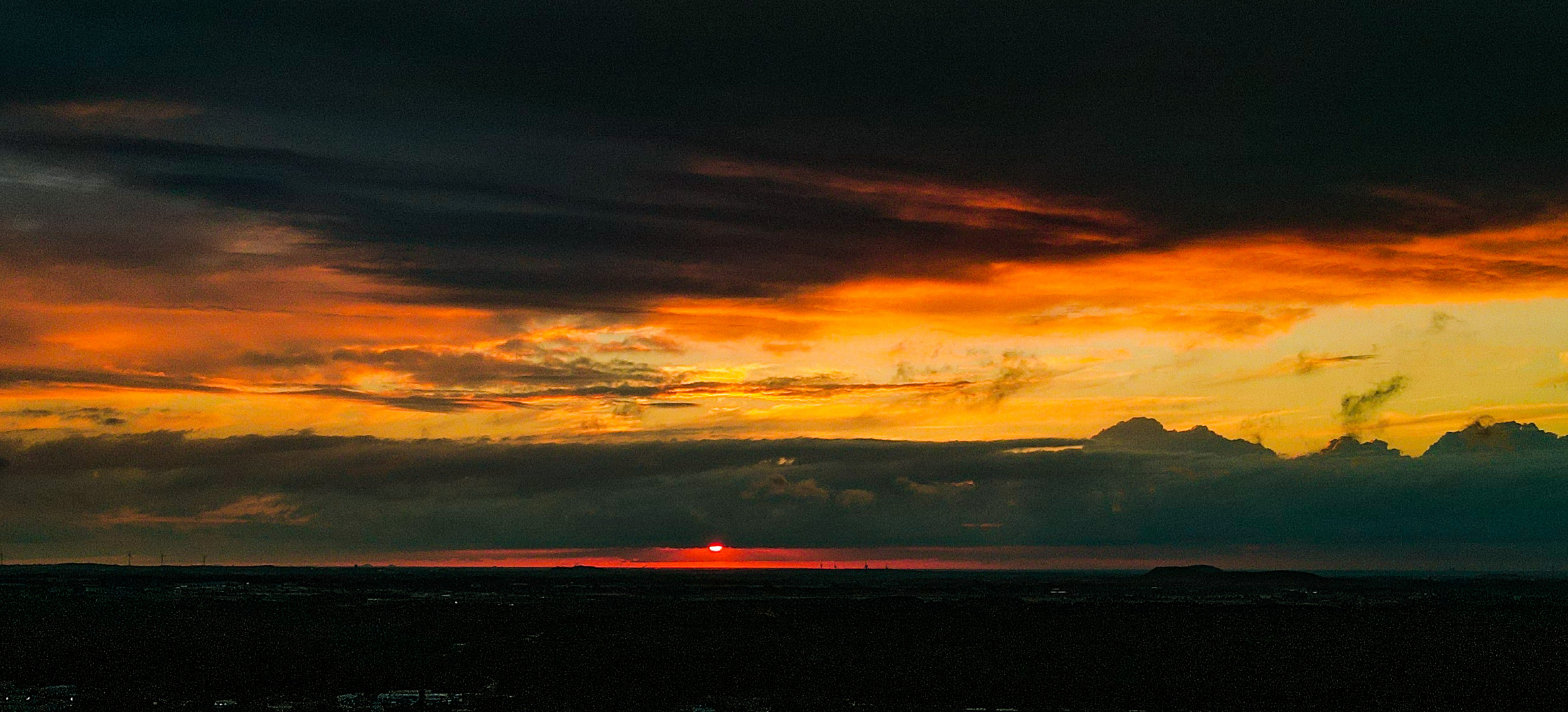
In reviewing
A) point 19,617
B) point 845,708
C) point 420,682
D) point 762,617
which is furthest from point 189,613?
point 845,708

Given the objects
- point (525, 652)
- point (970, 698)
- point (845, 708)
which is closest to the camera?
point (845, 708)

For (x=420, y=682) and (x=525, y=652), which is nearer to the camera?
(x=420, y=682)

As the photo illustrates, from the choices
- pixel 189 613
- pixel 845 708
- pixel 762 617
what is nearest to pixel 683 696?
pixel 845 708

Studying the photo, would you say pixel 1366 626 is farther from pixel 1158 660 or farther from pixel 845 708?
pixel 845 708

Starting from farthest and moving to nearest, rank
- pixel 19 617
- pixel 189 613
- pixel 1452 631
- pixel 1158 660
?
pixel 189 613 < pixel 19 617 < pixel 1452 631 < pixel 1158 660

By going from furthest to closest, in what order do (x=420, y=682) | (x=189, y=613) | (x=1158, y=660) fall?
(x=189, y=613) → (x=1158, y=660) → (x=420, y=682)

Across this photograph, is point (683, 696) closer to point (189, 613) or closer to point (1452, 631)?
point (1452, 631)
